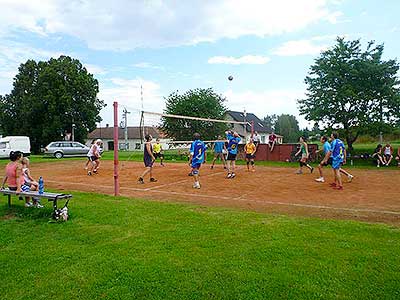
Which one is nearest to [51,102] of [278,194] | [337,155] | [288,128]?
[278,194]

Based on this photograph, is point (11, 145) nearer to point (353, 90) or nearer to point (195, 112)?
point (195, 112)

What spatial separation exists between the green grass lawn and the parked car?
77.3 ft

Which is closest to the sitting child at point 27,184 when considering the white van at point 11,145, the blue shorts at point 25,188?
the blue shorts at point 25,188

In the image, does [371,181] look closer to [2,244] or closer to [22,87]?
[2,244]

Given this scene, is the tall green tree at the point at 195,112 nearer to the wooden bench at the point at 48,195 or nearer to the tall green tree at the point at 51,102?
the tall green tree at the point at 51,102

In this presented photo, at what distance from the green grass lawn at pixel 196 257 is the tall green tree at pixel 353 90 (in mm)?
17778

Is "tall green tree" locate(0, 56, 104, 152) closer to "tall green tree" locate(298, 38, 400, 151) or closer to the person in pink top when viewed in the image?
"tall green tree" locate(298, 38, 400, 151)

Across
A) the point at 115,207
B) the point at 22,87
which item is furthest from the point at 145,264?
the point at 22,87

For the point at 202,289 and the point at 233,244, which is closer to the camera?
the point at 202,289

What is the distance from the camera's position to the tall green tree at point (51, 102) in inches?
1585

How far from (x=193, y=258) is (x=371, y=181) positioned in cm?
1045

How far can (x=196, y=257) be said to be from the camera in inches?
171

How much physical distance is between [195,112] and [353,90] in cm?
1492

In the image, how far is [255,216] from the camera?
6430 mm
